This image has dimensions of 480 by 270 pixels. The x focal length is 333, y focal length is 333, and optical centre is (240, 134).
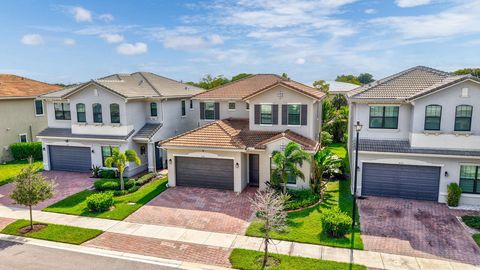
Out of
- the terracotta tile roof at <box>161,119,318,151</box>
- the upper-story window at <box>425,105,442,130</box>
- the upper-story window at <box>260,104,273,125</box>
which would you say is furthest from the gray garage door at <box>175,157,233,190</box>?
the upper-story window at <box>425,105,442,130</box>

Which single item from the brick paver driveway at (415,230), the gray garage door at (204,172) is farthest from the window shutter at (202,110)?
the brick paver driveway at (415,230)

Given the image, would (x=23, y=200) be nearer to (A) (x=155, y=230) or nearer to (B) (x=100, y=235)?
(B) (x=100, y=235)

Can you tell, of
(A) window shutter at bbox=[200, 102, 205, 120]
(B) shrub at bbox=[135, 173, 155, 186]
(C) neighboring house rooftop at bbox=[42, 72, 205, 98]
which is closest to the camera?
(B) shrub at bbox=[135, 173, 155, 186]

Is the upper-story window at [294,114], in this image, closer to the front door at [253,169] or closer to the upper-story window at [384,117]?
the front door at [253,169]

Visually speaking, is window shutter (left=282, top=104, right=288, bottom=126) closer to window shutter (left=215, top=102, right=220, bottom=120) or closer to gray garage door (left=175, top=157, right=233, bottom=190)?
gray garage door (left=175, top=157, right=233, bottom=190)

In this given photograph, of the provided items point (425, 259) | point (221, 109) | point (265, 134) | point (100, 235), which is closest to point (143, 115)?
point (221, 109)

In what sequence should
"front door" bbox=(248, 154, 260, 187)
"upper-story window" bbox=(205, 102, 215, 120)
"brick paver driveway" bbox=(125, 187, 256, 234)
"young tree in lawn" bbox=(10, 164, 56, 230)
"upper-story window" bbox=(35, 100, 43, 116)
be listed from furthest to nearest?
"upper-story window" bbox=(35, 100, 43, 116) → "upper-story window" bbox=(205, 102, 215, 120) → "front door" bbox=(248, 154, 260, 187) → "brick paver driveway" bbox=(125, 187, 256, 234) → "young tree in lawn" bbox=(10, 164, 56, 230)

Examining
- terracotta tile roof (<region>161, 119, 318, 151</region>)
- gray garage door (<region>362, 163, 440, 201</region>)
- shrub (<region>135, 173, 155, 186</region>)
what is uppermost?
terracotta tile roof (<region>161, 119, 318, 151</region>)
